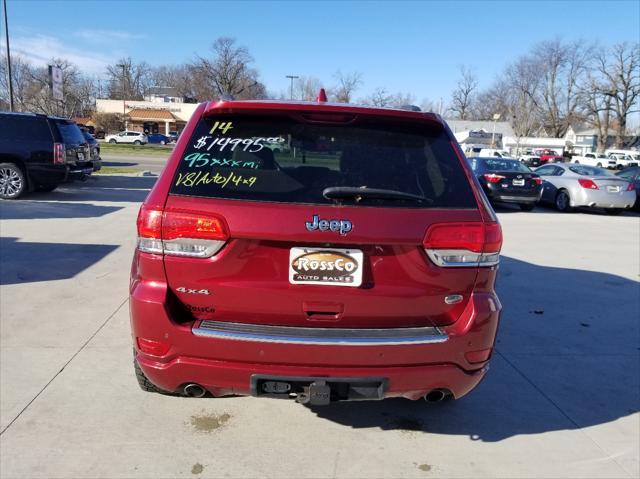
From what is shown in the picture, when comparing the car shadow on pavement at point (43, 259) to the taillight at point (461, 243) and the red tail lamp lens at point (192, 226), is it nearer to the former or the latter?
the red tail lamp lens at point (192, 226)

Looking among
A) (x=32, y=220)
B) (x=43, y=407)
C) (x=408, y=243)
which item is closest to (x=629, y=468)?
(x=408, y=243)

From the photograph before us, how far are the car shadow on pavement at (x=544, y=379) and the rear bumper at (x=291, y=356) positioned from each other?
34.8 inches

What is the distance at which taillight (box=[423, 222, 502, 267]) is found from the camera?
2432 millimetres

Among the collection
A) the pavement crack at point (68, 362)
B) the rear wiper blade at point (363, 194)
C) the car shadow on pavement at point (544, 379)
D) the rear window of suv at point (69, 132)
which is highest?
the rear window of suv at point (69, 132)

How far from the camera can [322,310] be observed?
95.9 inches

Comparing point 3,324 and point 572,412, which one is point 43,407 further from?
point 572,412

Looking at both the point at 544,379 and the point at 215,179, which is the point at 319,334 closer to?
the point at 215,179

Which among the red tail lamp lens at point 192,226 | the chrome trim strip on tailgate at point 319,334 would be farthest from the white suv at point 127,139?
the chrome trim strip on tailgate at point 319,334

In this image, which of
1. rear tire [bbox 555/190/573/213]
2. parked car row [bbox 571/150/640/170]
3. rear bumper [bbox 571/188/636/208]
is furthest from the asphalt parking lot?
parked car row [bbox 571/150/640/170]

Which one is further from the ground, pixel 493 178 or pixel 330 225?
pixel 330 225

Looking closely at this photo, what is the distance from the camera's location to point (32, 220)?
30.1 ft

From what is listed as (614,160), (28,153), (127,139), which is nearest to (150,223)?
(28,153)

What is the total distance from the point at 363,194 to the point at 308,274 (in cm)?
46

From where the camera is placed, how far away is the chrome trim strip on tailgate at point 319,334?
237 centimetres
